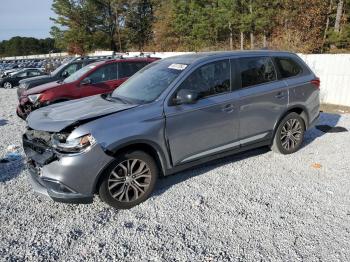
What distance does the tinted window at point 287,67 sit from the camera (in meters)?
5.36

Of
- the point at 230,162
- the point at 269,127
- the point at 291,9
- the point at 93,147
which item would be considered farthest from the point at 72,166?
the point at 291,9

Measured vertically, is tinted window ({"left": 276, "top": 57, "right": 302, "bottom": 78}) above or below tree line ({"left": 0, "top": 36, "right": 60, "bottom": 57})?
above

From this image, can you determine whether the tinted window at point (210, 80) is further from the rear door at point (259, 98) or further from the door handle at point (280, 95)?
the door handle at point (280, 95)

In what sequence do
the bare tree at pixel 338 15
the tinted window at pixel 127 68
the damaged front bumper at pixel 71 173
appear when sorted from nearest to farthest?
the damaged front bumper at pixel 71 173, the tinted window at pixel 127 68, the bare tree at pixel 338 15

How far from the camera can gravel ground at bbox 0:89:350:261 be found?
3.18 m

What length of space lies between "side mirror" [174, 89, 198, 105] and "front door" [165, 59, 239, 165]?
0.08 metres

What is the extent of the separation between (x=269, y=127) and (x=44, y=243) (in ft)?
11.7

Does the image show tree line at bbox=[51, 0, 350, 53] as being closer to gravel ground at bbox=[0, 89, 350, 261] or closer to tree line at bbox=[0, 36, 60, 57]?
gravel ground at bbox=[0, 89, 350, 261]

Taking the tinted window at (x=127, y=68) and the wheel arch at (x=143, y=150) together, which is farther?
the tinted window at (x=127, y=68)

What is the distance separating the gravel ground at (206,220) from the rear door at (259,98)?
57 cm

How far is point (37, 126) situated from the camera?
3.96 meters

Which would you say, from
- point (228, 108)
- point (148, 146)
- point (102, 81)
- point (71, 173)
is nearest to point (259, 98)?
point (228, 108)

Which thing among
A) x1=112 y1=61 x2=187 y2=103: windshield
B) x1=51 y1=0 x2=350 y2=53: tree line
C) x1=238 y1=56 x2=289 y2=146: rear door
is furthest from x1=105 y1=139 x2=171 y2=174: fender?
x1=51 y1=0 x2=350 y2=53: tree line

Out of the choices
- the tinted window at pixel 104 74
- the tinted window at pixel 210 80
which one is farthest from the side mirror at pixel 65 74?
the tinted window at pixel 210 80
